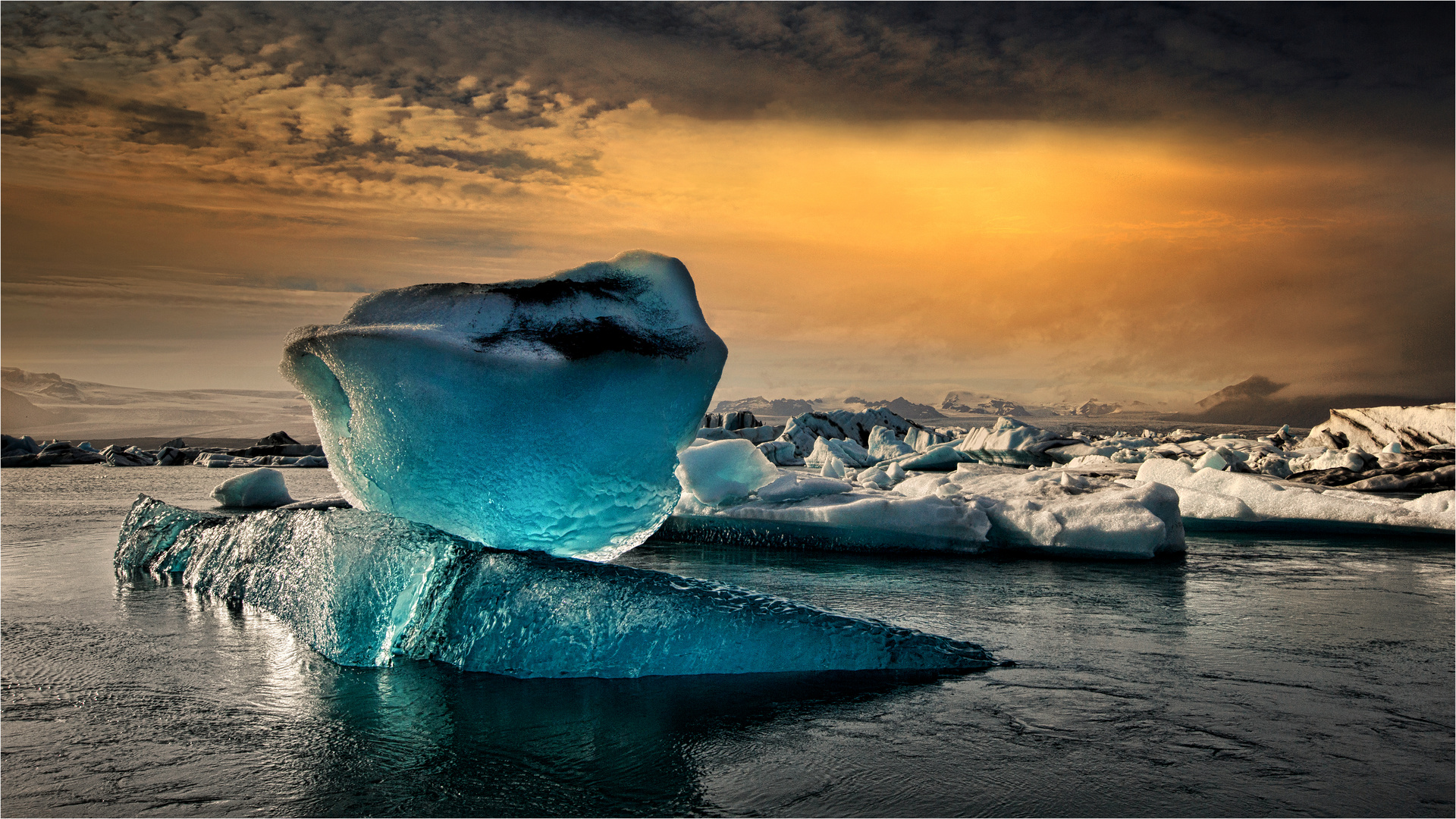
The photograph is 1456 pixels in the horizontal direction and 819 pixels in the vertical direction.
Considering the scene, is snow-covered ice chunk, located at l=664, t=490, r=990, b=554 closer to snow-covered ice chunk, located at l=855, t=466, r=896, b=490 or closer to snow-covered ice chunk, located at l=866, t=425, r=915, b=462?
snow-covered ice chunk, located at l=855, t=466, r=896, b=490

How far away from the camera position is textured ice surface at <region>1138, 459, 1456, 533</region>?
10164 millimetres

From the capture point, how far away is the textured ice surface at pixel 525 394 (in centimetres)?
442

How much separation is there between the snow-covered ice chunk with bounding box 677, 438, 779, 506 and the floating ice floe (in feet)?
0.54

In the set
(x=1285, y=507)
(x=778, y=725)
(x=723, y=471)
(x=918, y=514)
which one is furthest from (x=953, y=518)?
(x=778, y=725)

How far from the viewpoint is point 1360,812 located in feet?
9.11

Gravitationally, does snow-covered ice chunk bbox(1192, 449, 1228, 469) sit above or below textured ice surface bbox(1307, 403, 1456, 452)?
below

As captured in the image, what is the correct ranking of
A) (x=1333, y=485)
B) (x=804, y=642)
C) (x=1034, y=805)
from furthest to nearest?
(x=1333, y=485) → (x=804, y=642) → (x=1034, y=805)

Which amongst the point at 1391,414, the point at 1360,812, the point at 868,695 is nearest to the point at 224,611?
the point at 868,695

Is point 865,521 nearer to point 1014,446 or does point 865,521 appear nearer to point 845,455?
point 1014,446

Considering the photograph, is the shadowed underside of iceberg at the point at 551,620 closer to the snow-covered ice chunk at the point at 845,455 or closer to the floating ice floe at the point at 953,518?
the floating ice floe at the point at 953,518

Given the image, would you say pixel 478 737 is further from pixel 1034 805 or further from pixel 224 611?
pixel 224 611

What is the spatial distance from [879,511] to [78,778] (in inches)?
274

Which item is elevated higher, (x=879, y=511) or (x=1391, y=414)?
(x=1391, y=414)

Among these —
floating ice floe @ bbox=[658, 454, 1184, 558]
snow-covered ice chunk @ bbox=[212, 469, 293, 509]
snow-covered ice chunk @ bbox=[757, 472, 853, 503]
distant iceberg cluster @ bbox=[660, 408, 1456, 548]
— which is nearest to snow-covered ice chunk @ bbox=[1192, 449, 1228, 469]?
distant iceberg cluster @ bbox=[660, 408, 1456, 548]
